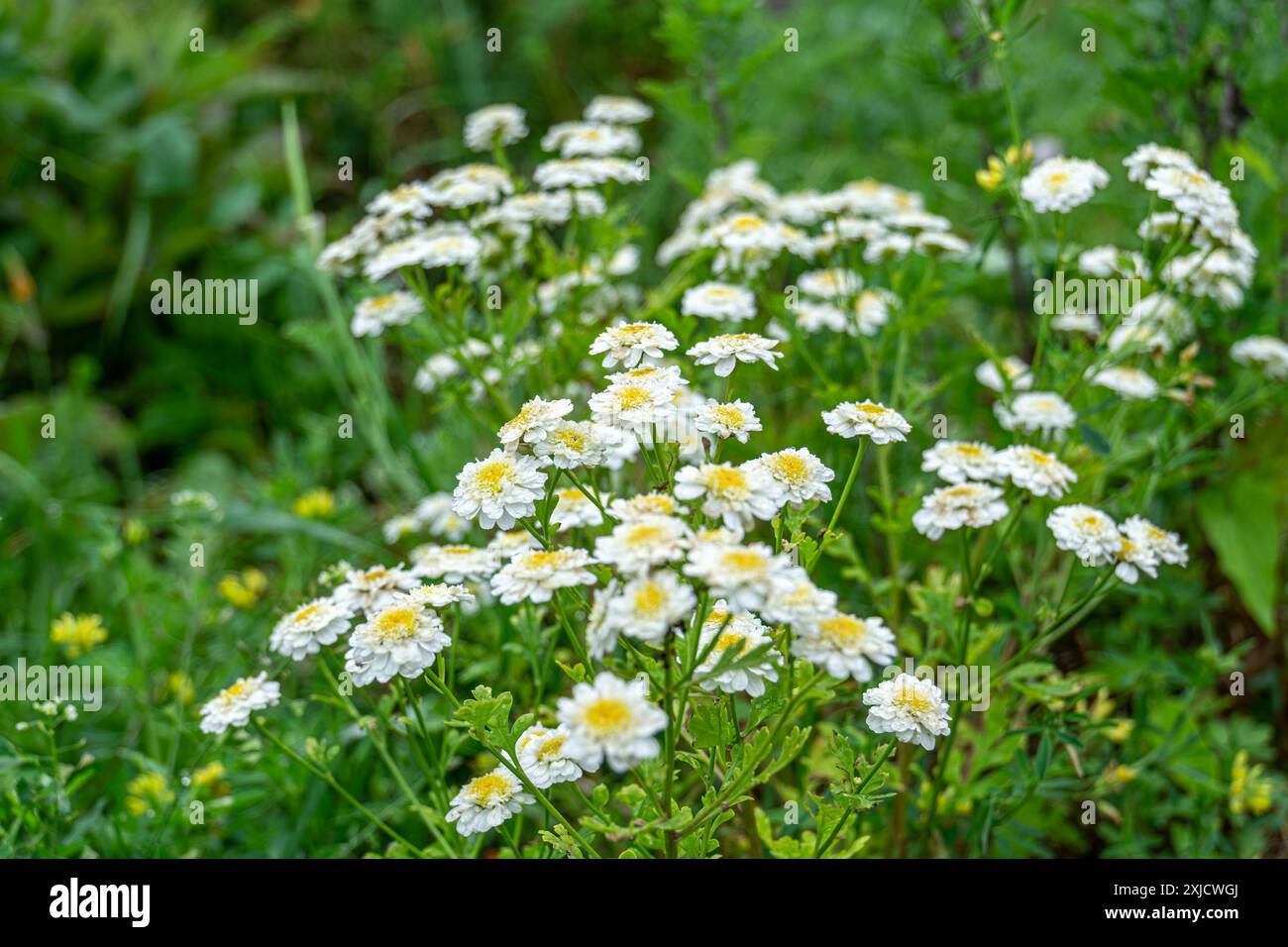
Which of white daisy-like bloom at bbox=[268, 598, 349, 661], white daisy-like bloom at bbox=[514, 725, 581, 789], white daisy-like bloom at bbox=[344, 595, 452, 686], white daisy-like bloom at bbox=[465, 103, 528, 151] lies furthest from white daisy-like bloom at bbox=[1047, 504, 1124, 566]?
white daisy-like bloom at bbox=[465, 103, 528, 151]

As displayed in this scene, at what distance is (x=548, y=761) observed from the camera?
111 centimetres

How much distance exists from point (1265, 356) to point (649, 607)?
53.4 inches

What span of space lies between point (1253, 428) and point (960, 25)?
0.95 m

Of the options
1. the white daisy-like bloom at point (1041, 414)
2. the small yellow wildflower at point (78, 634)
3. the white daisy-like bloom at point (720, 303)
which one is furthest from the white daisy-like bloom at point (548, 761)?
the small yellow wildflower at point (78, 634)

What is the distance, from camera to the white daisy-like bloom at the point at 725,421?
1119 millimetres

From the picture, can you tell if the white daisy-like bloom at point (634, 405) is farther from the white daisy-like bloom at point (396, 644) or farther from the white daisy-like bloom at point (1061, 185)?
the white daisy-like bloom at point (1061, 185)

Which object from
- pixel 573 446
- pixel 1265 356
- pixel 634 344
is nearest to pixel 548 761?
pixel 573 446

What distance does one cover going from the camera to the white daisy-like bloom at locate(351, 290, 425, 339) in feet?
5.37

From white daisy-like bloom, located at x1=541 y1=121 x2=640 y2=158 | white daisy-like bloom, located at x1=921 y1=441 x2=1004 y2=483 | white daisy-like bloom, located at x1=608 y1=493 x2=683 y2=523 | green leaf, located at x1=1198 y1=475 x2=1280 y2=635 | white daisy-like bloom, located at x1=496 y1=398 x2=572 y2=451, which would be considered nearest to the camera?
white daisy-like bloom, located at x1=608 y1=493 x2=683 y2=523

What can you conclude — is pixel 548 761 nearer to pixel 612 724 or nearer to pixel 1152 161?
pixel 612 724

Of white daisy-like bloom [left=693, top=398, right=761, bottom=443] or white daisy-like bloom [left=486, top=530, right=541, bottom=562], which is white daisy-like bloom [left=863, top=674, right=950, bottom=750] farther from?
white daisy-like bloom [left=486, top=530, right=541, bottom=562]

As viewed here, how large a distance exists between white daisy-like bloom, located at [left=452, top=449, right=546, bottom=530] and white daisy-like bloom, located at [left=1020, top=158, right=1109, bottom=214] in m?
0.86

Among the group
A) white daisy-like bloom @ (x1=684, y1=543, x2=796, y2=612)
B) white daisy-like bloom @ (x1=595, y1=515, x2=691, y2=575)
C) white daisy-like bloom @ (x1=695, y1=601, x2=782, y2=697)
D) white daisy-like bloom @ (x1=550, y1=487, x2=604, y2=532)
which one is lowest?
white daisy-like bloom @ (x1=695, y1=601, x2=782, y2=697)

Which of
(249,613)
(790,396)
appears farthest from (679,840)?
(249,613)
